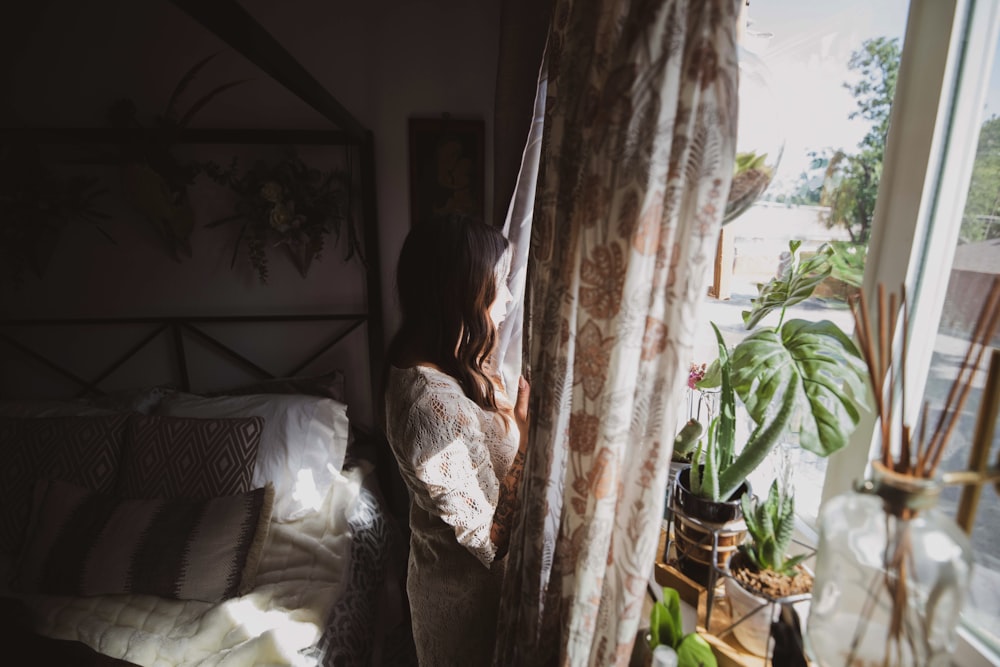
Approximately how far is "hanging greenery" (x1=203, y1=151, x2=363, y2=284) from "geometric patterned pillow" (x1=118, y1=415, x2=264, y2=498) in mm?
656

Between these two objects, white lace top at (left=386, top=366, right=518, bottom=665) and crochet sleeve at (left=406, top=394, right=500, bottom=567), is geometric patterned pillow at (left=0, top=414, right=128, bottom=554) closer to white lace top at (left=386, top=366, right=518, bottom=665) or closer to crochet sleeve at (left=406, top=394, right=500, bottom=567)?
white lace top at (left=386, top=366, right=518, bottom=665)

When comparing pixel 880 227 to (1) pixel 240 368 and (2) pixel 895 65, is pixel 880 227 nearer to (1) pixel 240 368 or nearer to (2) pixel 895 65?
(2) pixel 895 65

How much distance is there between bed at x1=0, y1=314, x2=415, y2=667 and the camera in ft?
3.94

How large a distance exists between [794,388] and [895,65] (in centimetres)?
61

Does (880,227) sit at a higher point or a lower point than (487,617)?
higher

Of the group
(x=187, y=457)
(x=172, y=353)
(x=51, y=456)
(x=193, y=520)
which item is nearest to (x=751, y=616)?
(x=193, y=520)

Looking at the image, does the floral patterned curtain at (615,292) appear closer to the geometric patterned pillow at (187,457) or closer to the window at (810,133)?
the window at (810,133)

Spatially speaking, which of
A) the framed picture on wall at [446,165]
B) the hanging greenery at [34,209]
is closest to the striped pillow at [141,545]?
the hanging greenery at [34,209]

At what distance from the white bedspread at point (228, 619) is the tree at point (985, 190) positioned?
156 centimetres

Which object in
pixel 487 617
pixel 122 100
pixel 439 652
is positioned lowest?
pixel 439 652

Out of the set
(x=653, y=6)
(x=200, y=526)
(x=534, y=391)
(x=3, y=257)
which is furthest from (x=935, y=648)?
(x=3, y=257)

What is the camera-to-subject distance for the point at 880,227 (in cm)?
80

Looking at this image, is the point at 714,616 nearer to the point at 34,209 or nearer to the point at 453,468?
the point at 453,468

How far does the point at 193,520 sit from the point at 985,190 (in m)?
1.94
